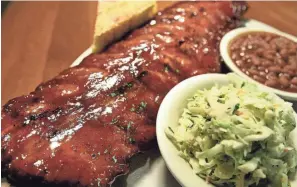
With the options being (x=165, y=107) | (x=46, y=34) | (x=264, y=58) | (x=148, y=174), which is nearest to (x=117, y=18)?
(x=46, y=34)

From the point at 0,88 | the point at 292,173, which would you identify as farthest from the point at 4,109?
the point at 292,173

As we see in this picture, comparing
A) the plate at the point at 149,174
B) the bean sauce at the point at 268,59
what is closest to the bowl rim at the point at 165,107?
the plate at the point at 149,174

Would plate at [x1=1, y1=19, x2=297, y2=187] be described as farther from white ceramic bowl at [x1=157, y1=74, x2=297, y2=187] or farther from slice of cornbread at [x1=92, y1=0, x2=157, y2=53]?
slice of cornbread at [x1=92, y1=0, x2=157, y2=53]

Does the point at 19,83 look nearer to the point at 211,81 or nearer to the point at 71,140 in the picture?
the point at 71,140

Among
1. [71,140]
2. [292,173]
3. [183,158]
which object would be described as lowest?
[292,173]

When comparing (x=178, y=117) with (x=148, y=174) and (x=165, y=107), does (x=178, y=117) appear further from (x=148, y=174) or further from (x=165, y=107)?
(x=148, y=174)

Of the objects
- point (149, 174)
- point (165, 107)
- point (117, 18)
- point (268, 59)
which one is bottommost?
point (149, 174)

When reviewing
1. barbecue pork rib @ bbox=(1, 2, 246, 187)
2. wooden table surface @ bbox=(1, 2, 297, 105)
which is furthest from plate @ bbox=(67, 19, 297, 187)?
wooden table surface @ bbox=(1, 2, 297, 105)
